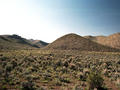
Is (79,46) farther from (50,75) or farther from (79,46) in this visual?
(50,75)

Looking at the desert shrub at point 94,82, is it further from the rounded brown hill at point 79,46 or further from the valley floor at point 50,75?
the rounded brown hill at point 79,46

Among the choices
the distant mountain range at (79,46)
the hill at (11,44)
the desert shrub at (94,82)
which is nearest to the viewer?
the desert shrub at (94,82)

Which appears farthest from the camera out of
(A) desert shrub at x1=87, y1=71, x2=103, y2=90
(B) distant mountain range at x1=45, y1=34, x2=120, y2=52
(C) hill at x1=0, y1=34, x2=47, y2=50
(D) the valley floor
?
(B) distant mountain range at x1=45, y1=34, x2=120, y2=52

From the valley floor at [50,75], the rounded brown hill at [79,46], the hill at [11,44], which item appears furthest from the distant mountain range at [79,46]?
the valley floor at [50,75]

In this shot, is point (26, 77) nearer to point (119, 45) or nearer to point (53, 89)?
point (53, 89)

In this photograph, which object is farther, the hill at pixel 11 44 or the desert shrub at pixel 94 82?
the hill at pixel 11 44

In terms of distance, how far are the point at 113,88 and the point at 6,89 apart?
9785mm

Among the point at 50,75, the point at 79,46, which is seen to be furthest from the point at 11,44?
the point at 50,75

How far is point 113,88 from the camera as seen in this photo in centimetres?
912

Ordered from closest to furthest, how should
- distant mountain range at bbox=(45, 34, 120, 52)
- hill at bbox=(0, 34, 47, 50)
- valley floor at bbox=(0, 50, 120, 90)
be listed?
valley floor at bbox=(0, 50, 120, 90)
hill at bbox=(0, 34, 47, 50)
distant mountain range at bbox=(45, 34, 120, 52)

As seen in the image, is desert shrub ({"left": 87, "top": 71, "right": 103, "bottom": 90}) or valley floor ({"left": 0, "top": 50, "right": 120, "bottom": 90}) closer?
desert shrub ({"left": 87, "top": 71, "right": 103, "bottom": 90})

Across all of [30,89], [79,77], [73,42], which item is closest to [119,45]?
[73,42]

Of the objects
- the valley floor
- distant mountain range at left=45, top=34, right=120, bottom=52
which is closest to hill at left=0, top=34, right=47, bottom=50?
distant mountain range at left=45, top=34, right=120, bottom=52

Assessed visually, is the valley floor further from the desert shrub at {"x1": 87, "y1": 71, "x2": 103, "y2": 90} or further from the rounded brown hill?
the rounded brown hill
